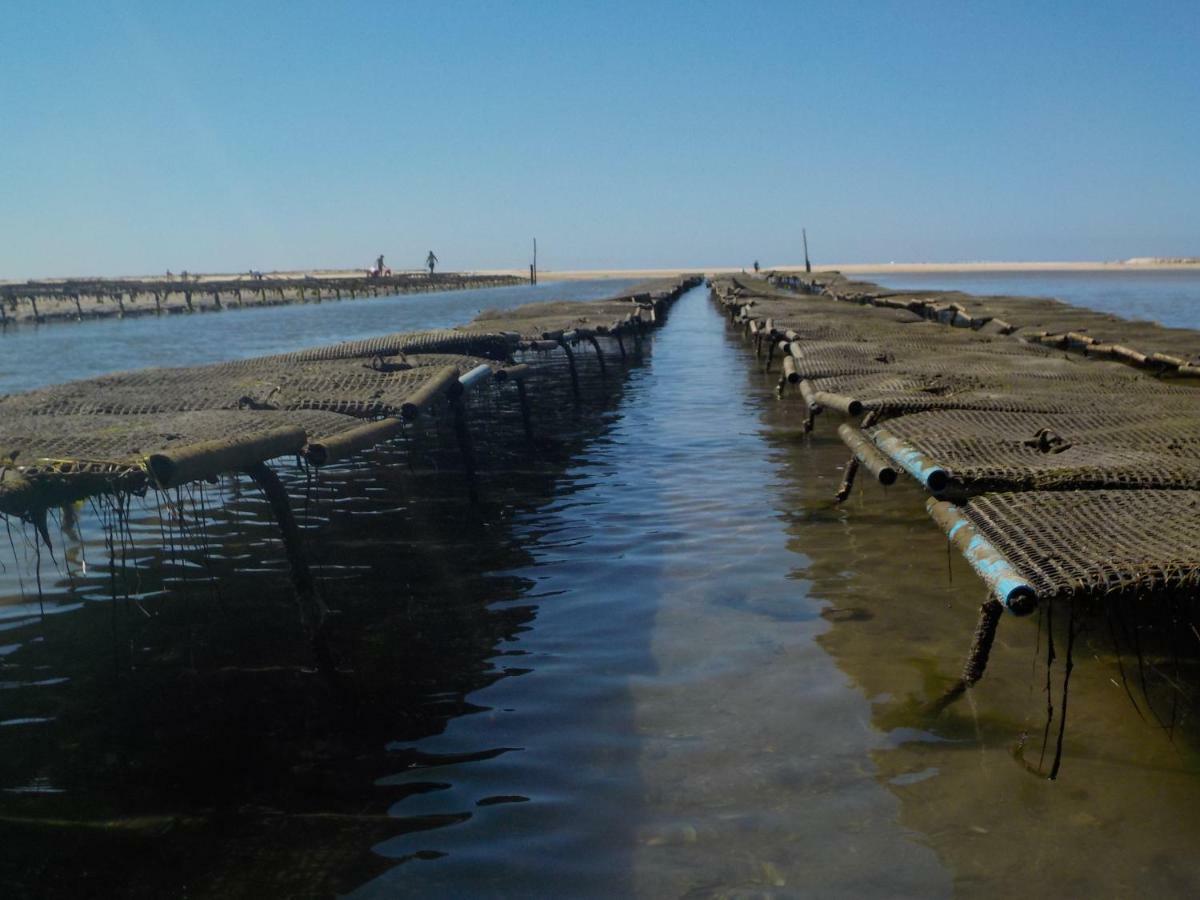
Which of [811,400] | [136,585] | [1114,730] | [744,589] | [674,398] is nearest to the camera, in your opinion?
[1114,730]

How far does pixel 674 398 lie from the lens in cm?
1423

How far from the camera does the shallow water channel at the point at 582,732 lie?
2.98 m

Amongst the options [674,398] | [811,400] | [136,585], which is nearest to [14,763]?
[136,585]

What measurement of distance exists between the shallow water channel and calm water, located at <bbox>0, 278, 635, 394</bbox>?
13.5 meters

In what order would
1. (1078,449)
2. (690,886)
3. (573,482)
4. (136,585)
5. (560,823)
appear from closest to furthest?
(690,886) → (560,823) → (1078,449) → (136,585) → (573,482)

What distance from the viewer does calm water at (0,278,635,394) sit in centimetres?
2028

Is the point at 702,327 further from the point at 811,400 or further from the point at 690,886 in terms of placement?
the point at 690,886

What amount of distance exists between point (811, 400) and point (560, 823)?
4.74 metres

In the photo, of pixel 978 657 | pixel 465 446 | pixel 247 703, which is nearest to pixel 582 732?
pixel 247 703

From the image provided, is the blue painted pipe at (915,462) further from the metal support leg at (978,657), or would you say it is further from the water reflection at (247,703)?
the water reflection at (247,703)

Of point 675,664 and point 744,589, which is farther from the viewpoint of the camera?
point 744,589

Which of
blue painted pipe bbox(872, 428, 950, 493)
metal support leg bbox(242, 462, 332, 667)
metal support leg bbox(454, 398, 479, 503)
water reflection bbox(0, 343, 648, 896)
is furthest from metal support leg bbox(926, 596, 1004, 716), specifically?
metal support leg bbox(454, 398, 479, 503)

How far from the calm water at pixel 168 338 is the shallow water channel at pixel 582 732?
530 inches

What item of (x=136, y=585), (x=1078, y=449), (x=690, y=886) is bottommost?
(x=690, y=886)
